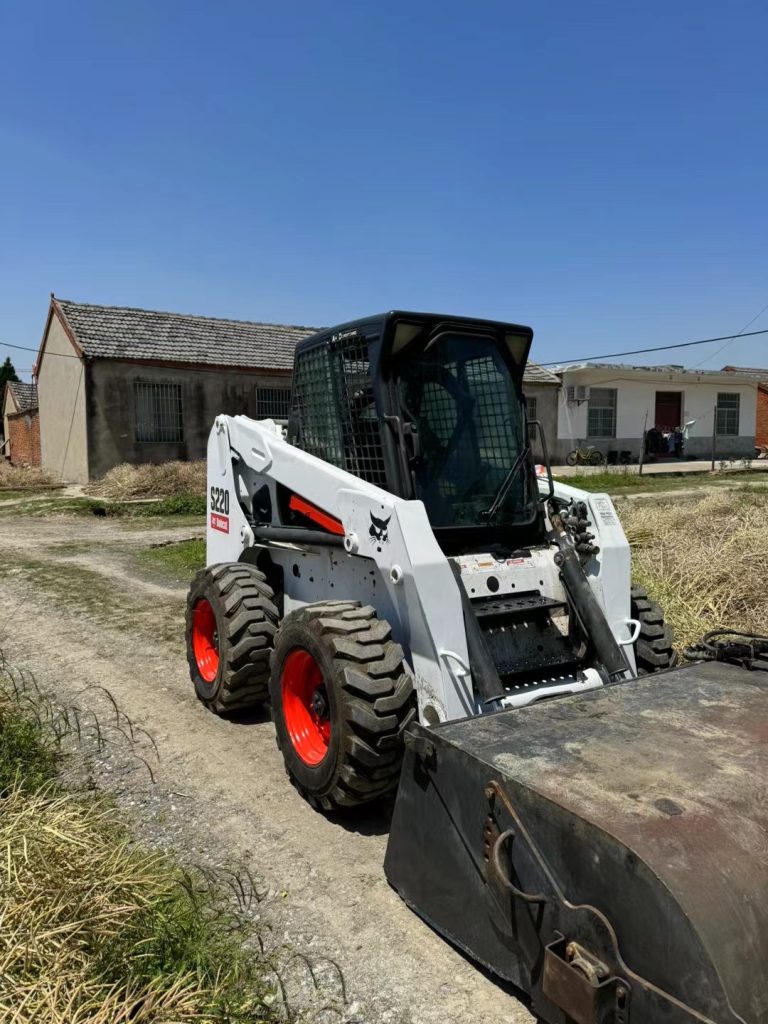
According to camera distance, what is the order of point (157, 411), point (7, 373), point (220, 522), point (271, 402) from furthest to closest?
point (7, 373)
point (271, 402)
point (157, 411)
point (220, 522)

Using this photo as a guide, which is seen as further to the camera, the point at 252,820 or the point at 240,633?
the point at 240,633

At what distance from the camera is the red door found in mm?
32438

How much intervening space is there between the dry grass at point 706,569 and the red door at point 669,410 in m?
23.9

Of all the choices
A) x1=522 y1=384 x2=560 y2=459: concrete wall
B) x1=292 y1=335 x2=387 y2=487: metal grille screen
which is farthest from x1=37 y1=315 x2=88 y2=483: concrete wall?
x1=292 y1=335 x2=387 y2=487: metal grille screen

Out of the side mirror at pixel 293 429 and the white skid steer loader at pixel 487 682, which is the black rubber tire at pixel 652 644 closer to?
the white skid steer loader at pixel 487 682

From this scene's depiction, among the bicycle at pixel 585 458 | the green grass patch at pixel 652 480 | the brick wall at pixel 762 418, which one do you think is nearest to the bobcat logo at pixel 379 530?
the green grass patch at pixel 652 480

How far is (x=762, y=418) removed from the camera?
35.5 meters

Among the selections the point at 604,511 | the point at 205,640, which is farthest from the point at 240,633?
the point at 604,511

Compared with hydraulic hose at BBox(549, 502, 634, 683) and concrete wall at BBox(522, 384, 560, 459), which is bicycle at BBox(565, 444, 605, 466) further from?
hydraulic hose at BBox(549, 502, 634, 683)

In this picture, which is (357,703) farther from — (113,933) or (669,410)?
(669,410)

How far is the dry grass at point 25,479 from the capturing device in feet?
71.2

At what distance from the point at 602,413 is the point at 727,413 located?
647cm

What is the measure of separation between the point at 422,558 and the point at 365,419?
1089 millimetres

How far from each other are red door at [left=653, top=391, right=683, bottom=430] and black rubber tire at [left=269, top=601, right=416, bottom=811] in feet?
101
